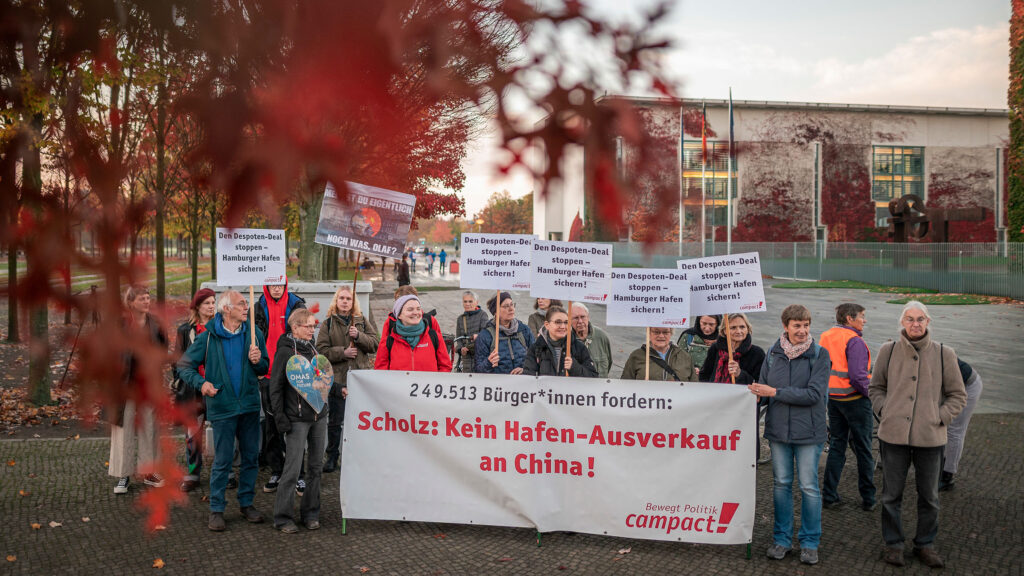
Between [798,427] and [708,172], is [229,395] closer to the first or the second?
[798,427]

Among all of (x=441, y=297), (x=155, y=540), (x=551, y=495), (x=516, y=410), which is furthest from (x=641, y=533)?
(x=441, y=297)

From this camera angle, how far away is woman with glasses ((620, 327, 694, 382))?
6.25 metres

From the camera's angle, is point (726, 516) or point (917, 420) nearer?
point (917, 420)

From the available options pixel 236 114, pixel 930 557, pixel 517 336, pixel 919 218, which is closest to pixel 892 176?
pixel 919 218

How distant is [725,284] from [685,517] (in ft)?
6.21

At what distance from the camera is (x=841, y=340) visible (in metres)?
6.49

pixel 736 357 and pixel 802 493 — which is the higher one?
pixel 736 357

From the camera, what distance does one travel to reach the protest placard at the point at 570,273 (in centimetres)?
618

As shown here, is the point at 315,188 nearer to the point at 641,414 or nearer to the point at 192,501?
the point at 641,414

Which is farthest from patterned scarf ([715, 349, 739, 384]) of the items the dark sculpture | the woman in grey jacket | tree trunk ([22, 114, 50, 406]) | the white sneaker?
the dark sculpture

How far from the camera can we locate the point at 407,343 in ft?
21.7

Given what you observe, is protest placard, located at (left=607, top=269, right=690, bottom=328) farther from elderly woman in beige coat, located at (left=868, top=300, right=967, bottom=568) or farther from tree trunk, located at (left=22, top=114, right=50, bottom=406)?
tree trunk, located at (left=22, top=114, right=50, bottom=406)

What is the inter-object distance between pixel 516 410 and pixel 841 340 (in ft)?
9.88

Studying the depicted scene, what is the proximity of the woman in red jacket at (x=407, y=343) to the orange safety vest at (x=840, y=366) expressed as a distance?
344 centimetres
